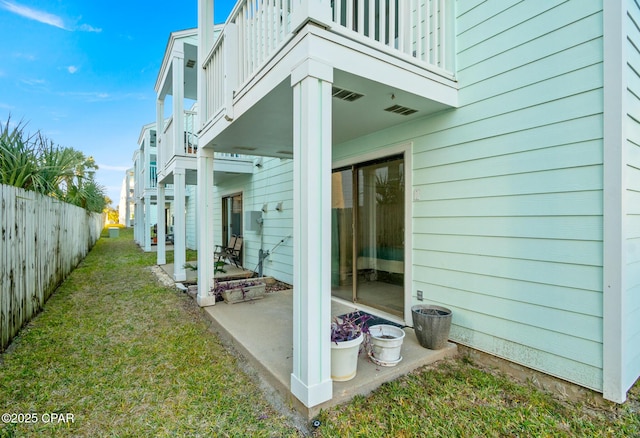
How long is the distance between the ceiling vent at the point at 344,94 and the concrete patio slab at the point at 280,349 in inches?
98.9

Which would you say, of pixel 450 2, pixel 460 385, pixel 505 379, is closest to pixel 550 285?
pixel 505 379

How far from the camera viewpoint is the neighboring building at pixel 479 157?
2199mm

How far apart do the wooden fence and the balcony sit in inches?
102

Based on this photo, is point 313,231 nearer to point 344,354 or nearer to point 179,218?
point 344,354

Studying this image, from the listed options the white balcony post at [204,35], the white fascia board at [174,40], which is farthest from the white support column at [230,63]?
the white fascia board at [174,40]

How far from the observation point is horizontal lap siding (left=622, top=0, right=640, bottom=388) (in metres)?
2.27

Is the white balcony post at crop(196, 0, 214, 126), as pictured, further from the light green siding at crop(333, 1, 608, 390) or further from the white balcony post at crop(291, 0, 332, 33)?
the light green siding at crop(333, 1, 608, 390)

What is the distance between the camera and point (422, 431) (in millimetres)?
2025

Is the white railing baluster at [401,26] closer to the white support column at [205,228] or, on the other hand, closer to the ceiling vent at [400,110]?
the ceiling vent at [400,110]

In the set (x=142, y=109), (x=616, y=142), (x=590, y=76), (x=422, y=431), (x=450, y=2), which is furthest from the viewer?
(x=142, y=109)

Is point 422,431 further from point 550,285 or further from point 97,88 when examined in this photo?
point 97,88

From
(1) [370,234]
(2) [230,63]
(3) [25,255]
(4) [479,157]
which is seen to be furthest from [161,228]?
(4) [479,157]

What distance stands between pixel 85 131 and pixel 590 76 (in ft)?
83.4

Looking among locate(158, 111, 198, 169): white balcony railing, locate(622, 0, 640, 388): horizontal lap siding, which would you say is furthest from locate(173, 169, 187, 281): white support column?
locate(622, 0, 640, 388): horizontal lap siding
